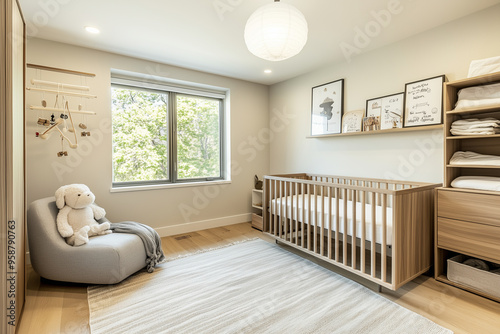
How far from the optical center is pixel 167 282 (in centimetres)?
218

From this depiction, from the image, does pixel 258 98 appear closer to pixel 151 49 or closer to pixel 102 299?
pixel 151 49

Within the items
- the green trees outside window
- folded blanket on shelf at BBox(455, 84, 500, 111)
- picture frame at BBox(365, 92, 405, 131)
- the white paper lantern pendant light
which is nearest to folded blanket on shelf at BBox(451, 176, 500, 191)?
folded blanket on shelf at BBox(455, 84, 500, 111)

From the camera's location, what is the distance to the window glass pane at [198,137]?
12.2ft

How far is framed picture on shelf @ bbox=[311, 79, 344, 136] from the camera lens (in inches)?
126

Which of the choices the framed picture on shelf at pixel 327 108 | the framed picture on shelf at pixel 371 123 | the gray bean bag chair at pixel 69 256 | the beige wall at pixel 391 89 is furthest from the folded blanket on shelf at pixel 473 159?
the gray bean bag chair at pixel 69 256

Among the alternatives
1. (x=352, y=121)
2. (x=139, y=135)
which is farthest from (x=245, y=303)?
(x=139, y=135)

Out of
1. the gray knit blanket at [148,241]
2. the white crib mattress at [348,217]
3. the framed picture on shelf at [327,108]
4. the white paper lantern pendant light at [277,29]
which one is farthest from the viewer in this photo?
the framed picture on shelf at [327,108]

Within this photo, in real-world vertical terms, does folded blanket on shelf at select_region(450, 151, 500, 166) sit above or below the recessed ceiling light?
below

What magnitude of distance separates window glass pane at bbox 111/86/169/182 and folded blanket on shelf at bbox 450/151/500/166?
10.9 ft

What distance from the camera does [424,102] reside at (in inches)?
94.3

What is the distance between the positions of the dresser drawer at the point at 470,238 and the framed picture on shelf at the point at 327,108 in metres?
1.59

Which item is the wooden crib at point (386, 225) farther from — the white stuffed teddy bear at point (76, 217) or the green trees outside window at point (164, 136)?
the white stuffed teddy bear at point (76, 217)

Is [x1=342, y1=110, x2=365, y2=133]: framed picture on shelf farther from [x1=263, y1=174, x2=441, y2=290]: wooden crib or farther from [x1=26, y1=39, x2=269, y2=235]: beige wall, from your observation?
[x1=26, y1=39, x2=269, y2=235]: beige wall

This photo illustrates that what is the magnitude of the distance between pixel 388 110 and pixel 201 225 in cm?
287
